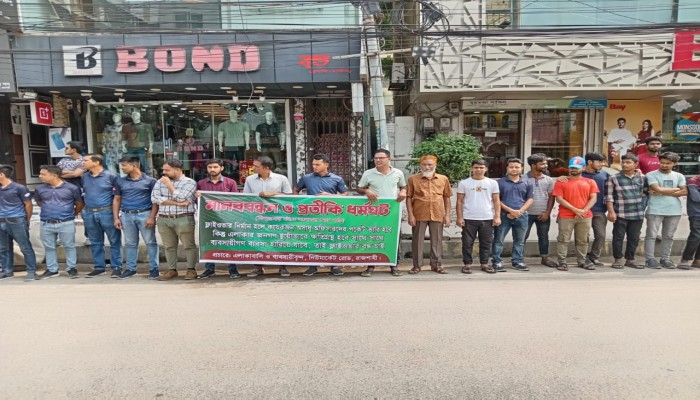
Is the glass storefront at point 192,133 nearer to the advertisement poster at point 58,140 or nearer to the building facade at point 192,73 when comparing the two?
the building facade at point 192,73

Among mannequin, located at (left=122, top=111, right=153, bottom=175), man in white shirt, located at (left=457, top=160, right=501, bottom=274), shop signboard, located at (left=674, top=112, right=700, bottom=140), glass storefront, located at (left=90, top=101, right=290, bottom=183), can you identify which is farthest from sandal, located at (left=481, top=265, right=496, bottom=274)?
mannequin, located at (left=122, top=111, right=153, bottom=175)

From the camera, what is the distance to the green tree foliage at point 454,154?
23.7ft

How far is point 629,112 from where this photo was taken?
11727 mm

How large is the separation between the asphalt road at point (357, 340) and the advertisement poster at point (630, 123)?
7218 mm

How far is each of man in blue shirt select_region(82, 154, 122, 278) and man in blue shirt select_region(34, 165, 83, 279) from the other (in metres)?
0.18

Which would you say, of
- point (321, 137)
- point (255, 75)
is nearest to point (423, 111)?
point (321, 137)

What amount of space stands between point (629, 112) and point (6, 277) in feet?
46.5

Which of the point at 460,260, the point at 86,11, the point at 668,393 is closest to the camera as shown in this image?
the point at 668,393

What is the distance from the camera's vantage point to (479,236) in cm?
636

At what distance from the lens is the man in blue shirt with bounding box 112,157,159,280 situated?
6113 mm

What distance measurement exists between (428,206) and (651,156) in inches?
168

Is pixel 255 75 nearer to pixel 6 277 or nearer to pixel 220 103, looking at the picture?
pixel 220 103

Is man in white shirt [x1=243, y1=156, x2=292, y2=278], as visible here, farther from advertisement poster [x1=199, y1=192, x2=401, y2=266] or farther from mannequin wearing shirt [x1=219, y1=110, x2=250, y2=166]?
mannequin wearing shirt [x1=219, y1=110, x2=250, y2=166]

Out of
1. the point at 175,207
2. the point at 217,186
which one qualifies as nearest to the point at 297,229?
the point at 217,186
